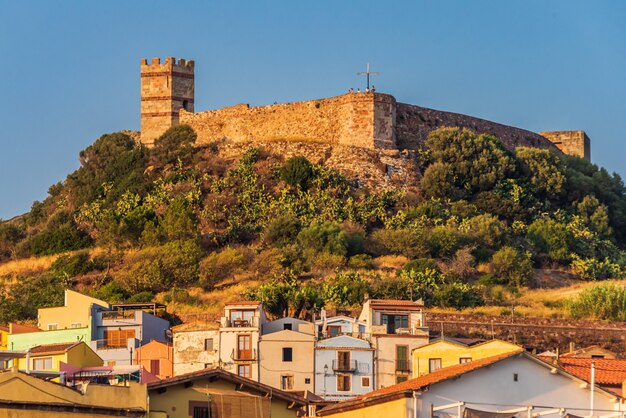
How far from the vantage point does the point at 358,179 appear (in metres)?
68.8

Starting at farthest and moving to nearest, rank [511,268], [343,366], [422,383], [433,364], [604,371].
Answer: [511,268] → [343,366] → [433,364] → [604,371] → [422,383]

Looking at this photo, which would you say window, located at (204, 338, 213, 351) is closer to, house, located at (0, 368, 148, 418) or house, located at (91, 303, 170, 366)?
house, located at (91, 303, 170, 366)

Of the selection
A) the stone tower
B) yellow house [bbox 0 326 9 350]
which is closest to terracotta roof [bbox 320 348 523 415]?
yellow house [bbox 0 326 9 350]

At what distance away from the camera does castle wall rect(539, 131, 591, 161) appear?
82.1 m

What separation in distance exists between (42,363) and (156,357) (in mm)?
8580

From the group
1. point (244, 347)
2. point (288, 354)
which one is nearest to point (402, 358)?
point (288, 354)

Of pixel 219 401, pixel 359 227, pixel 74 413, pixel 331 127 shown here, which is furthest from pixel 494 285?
pixel 74 413

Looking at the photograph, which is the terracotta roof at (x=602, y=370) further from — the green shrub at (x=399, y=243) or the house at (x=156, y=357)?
the green shrub at (x=399, y=243)

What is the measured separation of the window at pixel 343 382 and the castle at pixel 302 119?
25111mm

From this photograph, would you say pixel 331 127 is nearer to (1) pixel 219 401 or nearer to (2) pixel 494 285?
(2) pixel 494 285

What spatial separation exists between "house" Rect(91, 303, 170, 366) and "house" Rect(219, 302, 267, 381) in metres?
2.76

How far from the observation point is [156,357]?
47.1 m

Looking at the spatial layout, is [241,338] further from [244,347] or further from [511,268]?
[511,268]

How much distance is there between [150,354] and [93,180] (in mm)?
28019
